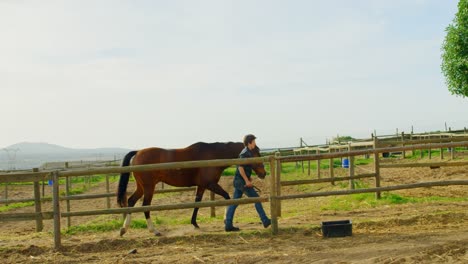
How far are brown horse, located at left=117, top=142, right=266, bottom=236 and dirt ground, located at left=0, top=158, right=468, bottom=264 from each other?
656mm

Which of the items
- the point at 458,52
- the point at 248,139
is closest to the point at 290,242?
the point at 248,139

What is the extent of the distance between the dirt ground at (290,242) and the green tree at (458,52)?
1277 cm

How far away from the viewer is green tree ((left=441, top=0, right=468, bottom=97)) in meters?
21.3

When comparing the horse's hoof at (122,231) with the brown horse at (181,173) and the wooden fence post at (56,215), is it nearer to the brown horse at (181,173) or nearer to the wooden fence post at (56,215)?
the brown horse at (181,173)

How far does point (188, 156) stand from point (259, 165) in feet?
4.87

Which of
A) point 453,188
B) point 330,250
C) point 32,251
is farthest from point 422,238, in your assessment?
point 453,188

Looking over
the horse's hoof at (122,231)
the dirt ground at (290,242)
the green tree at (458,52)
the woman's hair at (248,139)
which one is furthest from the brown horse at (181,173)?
the green tree at (458,52)

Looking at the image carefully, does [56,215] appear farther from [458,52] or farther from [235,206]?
[458,52]

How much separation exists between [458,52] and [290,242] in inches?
678

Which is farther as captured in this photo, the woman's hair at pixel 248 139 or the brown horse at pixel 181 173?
the brown horse at pixel 181 173

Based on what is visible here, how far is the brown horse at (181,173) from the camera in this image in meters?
9.07

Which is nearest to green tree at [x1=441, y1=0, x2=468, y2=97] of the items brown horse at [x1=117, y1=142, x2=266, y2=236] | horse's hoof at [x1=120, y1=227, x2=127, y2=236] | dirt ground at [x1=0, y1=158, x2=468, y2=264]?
dirt ground at [x1=0, y1=158, x2=468, y2=264]

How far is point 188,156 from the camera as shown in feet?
31.7

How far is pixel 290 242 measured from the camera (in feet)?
24.3
